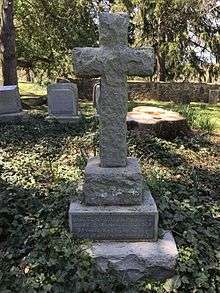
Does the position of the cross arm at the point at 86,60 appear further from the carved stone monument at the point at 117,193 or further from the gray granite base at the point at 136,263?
the gray granite base at the point at 136,263

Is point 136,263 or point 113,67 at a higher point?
point 113,67

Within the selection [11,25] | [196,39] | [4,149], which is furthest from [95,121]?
[196,39]

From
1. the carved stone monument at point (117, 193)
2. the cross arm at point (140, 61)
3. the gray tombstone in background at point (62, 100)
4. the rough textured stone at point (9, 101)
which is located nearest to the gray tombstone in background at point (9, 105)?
the rough textured stone at point (9, 101)

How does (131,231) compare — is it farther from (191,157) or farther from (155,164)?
(191,157)

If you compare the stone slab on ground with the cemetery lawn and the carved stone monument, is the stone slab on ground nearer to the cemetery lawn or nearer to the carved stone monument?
the cemetery lawn

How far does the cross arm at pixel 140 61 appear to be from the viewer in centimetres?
362

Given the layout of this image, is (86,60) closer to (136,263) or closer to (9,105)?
(136,263)

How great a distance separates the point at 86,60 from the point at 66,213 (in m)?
1.53

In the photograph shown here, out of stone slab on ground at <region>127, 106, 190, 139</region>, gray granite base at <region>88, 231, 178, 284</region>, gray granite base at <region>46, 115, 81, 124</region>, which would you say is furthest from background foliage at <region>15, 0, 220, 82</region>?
gray granite base at <region>88, 231, 178, 284</region>

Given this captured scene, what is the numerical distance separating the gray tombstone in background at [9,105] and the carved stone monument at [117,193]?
6682 millimetres

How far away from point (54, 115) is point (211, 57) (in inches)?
509

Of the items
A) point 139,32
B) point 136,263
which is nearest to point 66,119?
point 136,263

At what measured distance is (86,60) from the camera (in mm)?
3609

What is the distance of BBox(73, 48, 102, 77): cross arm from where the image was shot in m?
3.59
